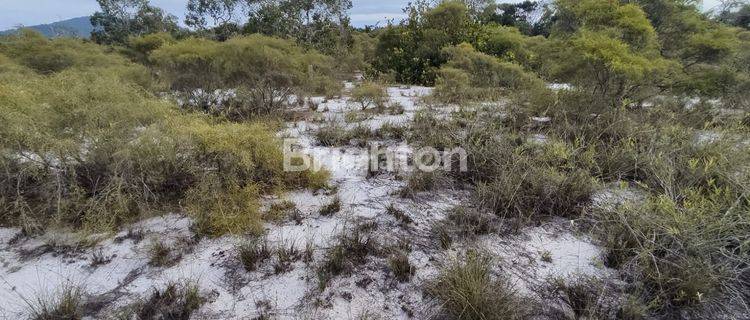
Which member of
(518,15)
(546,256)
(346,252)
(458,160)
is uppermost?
(518,15)

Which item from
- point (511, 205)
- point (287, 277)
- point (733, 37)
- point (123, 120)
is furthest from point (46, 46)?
point (733, 37)

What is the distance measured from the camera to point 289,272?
2.59 m

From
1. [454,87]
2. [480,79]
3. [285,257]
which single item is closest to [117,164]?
[285,257]

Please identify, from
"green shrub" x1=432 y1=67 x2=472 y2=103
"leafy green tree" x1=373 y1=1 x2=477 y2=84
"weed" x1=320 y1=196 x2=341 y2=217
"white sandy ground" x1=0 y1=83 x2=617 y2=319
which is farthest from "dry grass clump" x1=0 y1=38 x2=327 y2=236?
"leafy green tree" x1=373 y1=1 x2=477 y2=84

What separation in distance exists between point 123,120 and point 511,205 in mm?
3509

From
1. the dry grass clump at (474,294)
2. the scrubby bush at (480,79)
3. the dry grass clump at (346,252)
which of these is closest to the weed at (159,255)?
the dry grass clump at (346,252)

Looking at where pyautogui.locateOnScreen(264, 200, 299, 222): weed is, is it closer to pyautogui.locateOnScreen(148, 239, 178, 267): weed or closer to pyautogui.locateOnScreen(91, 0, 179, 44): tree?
pyautogui.locateOnScreen(148, 239, 178, 267): weed

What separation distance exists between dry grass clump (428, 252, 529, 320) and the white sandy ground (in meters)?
0.12

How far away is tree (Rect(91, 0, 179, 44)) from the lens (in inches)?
961

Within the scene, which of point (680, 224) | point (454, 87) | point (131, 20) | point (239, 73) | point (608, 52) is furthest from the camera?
point (131, 20)

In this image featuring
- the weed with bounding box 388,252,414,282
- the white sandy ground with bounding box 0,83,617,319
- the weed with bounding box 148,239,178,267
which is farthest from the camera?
the weed with bounding box 148,239,178,267

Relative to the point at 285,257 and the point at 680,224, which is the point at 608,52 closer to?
the point at 680,224

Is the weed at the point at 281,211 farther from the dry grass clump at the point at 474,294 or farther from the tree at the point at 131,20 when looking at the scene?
the tree at the point at 131,20

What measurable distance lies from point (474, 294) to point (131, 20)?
30.0 m
